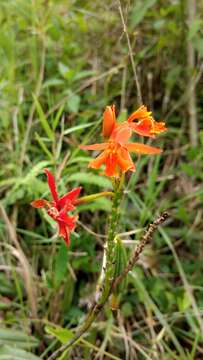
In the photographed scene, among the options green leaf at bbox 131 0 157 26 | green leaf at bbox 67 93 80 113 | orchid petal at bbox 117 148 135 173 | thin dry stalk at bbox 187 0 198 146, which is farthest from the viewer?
thin dry stalk at bbox 187 0 198 146

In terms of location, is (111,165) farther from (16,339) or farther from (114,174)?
(16,339)

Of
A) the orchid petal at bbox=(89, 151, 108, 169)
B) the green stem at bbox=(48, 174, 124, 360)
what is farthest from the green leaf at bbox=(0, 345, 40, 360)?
the orchid petal at bbox=(89, 151, 108, 169)

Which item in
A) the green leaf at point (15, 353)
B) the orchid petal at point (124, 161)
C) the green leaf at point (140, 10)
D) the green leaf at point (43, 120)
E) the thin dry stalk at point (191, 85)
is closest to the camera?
the orchid petal at point (124, 161)

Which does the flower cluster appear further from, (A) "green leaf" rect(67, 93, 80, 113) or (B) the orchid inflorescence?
(A) "green leaf" rect(67, 93, 80, 113)

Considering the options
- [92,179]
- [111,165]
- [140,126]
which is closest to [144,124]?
[140,126]

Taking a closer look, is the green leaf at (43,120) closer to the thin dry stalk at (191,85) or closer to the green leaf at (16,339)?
the green leaf at (16,339)

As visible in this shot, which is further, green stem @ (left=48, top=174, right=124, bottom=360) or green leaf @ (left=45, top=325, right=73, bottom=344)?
green leaf @ (left=45, top=325, right=73, bottom=344)

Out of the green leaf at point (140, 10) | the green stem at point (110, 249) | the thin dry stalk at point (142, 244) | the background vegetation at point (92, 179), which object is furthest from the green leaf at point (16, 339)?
the green leaf at point (140, 10)
